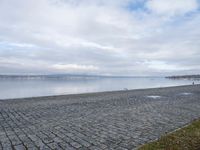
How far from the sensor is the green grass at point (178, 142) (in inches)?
204

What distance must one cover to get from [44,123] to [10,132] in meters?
1.61

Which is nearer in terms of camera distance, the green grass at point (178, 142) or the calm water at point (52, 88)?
the green grass at point (178, 142)

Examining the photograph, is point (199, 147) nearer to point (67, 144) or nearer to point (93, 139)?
point (93, 139)

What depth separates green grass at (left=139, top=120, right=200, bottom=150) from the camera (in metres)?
5.19

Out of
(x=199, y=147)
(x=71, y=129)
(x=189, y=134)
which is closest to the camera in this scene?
(x=199, y=147)

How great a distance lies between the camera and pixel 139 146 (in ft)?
17.5

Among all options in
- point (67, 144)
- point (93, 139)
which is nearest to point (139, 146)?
point (93, 139)

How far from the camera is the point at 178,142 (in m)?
5.57

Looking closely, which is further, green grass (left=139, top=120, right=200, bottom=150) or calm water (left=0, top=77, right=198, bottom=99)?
calm water (left=0, top=77, right=198, bottom=99)

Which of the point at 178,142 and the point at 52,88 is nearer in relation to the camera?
the point at 178,142

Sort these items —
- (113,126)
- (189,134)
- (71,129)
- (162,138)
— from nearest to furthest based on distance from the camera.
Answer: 1. (162,138)
2. (189,134)
3. (71,129)
4. (113,126)

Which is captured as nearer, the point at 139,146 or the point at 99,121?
the point at 139,146

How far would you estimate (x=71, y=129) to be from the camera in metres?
7.02

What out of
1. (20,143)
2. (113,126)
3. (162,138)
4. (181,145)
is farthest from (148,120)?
(20,143)
